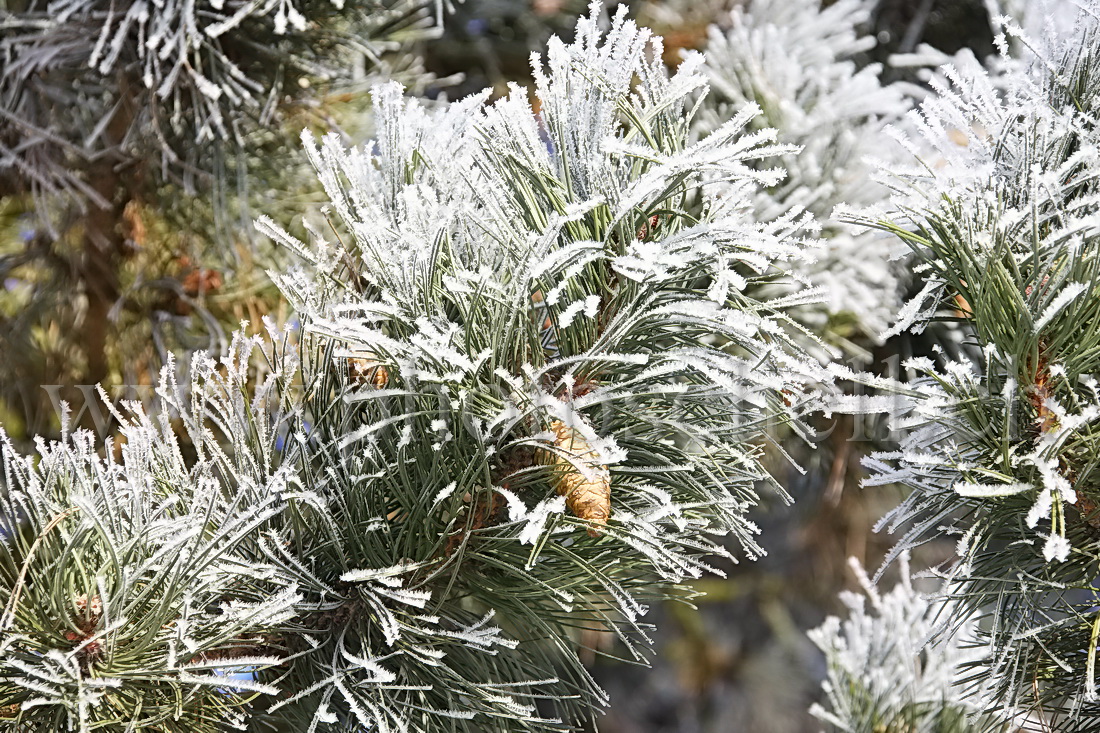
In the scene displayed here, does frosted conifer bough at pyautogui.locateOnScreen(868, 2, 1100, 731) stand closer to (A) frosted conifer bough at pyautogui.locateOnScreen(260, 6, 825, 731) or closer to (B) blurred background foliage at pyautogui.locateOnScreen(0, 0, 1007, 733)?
(A) frosted conifer bough at pyautogui.locateOnScreen(260, 6, 825, 731)

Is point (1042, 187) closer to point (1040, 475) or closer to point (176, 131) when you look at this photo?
point (1040, 475)

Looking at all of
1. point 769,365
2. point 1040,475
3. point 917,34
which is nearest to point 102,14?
point 769,365

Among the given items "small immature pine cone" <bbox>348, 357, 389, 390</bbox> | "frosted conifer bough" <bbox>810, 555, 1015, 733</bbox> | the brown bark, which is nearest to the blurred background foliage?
the brown bark

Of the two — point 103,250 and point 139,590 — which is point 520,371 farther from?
point 103,250

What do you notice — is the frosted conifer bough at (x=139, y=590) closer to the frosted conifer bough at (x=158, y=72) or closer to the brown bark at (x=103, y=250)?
the frosted conifer bough at (x=158, y=72)

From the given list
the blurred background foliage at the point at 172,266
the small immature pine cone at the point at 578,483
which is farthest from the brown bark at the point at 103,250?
the small immature pine cone at the point at 578,483

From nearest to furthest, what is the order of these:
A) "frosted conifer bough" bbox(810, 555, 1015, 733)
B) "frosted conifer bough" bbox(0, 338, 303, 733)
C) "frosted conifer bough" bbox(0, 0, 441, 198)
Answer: "frosted conifer bough" bbox(0, 338, 303, 733)
"frosted conifer bough" bbox(810, 555, 1015, 733)
"frosted conifer bough" bbox(0, 0, 441, 198)
